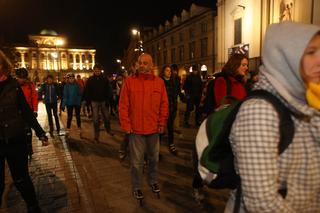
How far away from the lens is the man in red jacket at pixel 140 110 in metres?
3.98

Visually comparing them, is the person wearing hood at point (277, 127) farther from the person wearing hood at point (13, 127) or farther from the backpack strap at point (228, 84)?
the person wearing hood at point (13, 127)

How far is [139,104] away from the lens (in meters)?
3.99

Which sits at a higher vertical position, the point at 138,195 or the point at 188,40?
the point at 188,40

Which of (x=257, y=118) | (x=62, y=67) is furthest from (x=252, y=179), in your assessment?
(x=62, y=67)

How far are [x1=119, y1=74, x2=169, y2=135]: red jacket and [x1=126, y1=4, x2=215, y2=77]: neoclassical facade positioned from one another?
25206mm

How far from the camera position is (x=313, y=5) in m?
18.9

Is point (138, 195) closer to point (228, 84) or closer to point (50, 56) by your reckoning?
point (228, 84)

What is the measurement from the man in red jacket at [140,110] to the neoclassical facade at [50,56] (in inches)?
4275

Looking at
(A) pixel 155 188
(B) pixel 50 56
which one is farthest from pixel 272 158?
(B) pixel 50 56

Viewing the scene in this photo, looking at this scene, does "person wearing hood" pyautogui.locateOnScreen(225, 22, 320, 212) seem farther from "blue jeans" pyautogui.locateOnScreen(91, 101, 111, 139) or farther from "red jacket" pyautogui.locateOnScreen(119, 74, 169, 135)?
"blue jeans" pyautogui.locateOnScreen(91, 101, 111, 139)

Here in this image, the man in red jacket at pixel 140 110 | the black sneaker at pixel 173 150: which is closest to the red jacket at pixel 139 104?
the man in red jacket at pixel 140 110

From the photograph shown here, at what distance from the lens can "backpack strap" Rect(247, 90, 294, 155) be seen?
1224 mm

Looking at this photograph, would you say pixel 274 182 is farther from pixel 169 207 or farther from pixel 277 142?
pixel 169 207

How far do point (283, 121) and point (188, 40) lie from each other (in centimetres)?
3988
